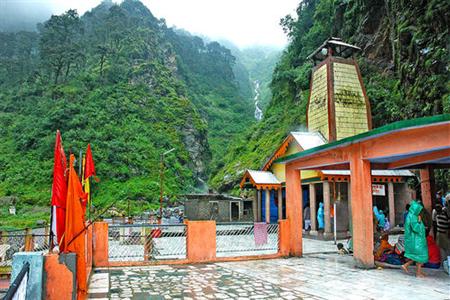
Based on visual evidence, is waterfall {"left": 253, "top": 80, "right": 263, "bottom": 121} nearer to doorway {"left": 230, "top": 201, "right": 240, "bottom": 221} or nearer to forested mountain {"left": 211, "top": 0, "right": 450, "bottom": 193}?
forested mountain {"left": 211, "top": 0, "right": 450, "bottom": 193}

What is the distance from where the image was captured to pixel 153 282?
797cm

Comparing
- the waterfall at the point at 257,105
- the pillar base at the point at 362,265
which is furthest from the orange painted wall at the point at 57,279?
the waterfall at the point at 257,105

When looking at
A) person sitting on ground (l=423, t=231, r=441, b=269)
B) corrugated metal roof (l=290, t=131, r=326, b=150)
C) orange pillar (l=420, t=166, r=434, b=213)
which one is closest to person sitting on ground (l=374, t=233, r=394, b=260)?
person sitting on ground (l=423, t=231, r=441, b=269)

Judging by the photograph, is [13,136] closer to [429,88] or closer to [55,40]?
[55,40]

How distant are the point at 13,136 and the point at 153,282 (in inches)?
1893

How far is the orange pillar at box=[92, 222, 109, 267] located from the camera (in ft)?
32.5

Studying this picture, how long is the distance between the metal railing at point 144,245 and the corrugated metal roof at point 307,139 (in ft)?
23.0

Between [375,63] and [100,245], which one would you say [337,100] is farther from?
[100,245]

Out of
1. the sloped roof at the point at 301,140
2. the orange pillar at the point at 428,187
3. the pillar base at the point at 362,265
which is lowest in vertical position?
the pillar base at the point at 362,265

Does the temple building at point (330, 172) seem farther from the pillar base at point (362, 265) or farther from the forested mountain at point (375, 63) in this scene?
the pillar base at point (362, 265)

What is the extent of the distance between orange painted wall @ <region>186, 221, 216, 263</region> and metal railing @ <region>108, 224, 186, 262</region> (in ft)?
1.14

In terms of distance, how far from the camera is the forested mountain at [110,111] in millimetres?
42000

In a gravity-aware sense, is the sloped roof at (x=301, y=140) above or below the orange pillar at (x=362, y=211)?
above

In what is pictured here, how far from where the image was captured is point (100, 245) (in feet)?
32.8
